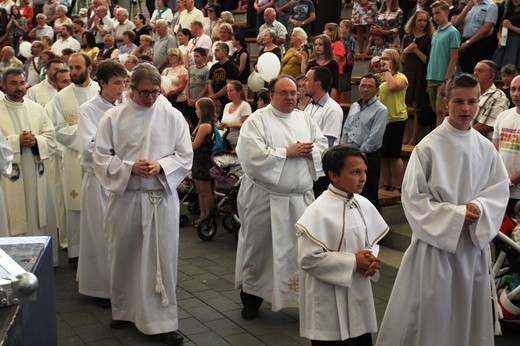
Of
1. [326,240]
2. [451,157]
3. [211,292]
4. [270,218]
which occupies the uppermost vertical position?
[451,157]

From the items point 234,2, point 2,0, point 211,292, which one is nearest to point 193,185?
point 211,292

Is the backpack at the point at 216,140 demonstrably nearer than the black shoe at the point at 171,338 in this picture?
→ No

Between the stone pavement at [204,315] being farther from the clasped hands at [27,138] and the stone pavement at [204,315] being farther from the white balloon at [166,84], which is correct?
the white balloon at [166,84]

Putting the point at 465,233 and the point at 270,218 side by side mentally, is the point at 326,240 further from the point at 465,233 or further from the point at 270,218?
the point at 270,218

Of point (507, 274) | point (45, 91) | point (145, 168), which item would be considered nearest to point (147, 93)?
point (145, 168)

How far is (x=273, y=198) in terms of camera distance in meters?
6.10

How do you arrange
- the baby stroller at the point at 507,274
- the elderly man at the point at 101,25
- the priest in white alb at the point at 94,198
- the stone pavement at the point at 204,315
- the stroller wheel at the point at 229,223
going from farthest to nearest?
the elderly man at the point at 101,25 → the stroller wheel at the point at 229,223 → the priest in white alb at the point at 94,198 → the stone pavement at the point at 204,315 → the baby stroller at the point at 507,274

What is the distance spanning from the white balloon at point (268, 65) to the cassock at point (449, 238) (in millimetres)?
6695

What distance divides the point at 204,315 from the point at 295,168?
4.77 ft

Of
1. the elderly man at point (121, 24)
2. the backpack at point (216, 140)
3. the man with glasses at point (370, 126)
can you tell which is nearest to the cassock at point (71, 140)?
the backpack at point (216, 140)

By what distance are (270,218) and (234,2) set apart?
12474 mm

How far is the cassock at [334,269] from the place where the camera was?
4172 mm

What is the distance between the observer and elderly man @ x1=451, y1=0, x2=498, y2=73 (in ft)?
33.2

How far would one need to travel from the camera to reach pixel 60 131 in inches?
310
